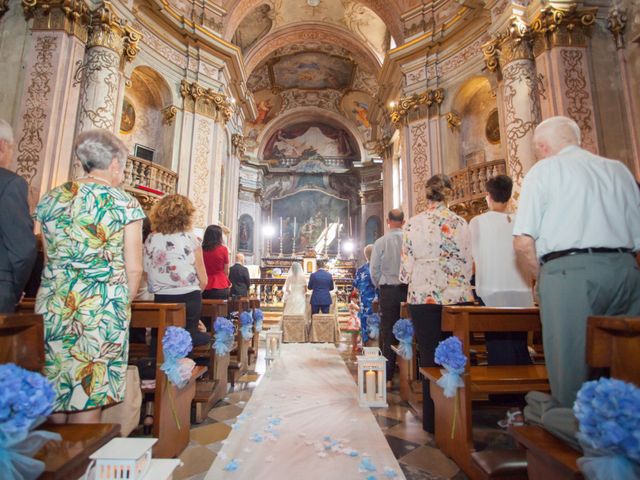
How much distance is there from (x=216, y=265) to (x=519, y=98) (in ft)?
19.3

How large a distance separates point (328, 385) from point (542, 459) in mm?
3039

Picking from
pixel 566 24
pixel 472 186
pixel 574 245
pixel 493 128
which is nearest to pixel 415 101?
pixel 493 128

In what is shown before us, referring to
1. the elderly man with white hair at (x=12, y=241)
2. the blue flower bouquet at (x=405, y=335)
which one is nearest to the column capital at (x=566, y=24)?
the blue flower bouquet at (x=405, y=335)

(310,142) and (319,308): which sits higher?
(310,142)

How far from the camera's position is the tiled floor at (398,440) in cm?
211

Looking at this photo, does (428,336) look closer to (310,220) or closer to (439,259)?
(439,259)

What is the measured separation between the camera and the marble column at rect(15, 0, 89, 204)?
5.40 metres

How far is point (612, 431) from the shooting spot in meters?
0.90

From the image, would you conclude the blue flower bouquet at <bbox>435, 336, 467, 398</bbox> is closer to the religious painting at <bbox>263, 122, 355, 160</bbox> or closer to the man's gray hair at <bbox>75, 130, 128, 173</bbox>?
the man's gray hair at <bbox>75, 130, 128, 173</bbox>

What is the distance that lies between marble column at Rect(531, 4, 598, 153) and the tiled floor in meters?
5.28

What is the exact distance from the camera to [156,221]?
108 inches

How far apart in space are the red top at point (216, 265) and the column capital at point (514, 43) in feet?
20.3

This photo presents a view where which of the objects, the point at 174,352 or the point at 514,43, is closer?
the point at 174,352

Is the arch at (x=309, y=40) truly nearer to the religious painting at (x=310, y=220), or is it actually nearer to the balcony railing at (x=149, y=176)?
the religious painting at (x=310, y=220)
